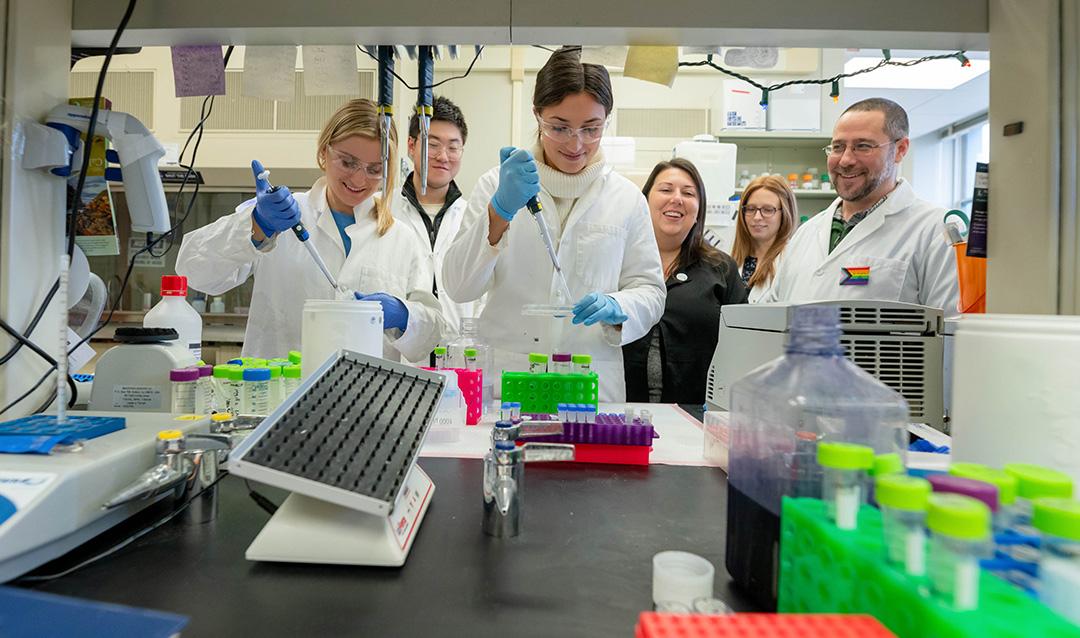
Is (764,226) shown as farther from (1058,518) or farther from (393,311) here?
(1058,518)

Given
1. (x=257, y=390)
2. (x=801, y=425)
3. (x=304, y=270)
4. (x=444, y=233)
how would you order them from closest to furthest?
(x=801, y=425) → (x=257, y=390) → (x=304, y=270) → (x=444, y=233)

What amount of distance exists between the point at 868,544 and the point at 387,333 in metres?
1.53

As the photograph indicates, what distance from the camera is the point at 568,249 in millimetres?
1862

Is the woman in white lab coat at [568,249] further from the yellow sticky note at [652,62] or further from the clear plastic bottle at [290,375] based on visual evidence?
the clear plastic bottle at [290,375]

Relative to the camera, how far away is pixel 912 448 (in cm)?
90

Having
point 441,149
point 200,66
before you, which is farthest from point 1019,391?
point 441,149

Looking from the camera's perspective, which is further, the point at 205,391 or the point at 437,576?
the point at 205,391

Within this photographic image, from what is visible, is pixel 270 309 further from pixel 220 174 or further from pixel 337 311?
pixel 220 174

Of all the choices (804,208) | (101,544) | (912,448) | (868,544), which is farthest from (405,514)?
(804,208)

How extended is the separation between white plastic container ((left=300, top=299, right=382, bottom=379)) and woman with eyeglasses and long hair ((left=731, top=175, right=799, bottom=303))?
221cm

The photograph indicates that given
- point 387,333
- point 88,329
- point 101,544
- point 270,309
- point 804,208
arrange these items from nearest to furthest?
point 101,544 < point 88,329 < point 387,333 < point 270,309 < point 804,208

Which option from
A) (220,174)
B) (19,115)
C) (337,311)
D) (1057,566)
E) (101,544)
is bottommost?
(101,544)

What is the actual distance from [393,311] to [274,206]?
395 mm

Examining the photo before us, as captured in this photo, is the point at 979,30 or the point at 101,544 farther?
the point at 979,30
